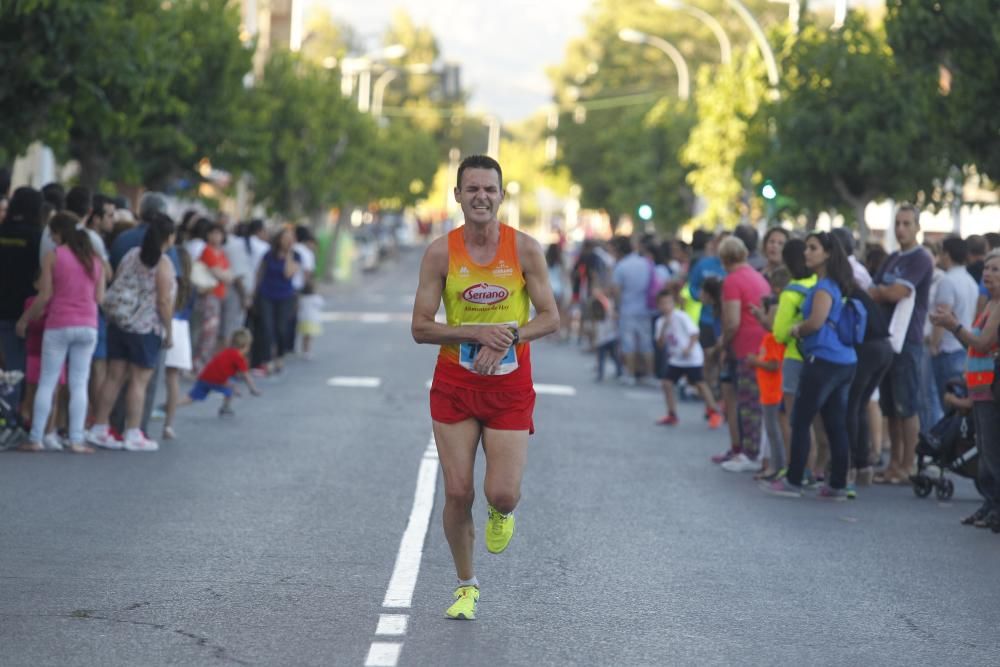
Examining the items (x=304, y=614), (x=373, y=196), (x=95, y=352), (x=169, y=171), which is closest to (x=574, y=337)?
(x=169, y=171)

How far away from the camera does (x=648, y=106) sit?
226 ft

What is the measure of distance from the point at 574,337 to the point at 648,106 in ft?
106

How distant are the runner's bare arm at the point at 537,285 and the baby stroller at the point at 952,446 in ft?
18.3

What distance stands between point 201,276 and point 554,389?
16.0ft

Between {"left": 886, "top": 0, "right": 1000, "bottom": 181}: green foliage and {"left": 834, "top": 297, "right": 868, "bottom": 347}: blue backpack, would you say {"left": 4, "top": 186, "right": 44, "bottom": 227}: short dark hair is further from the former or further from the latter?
{"left": 886, "top": 0, "right": 1000, "bottom": 181}: green foliage

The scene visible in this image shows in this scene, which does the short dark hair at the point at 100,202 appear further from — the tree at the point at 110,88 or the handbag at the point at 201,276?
the handbag at the point at 201,276

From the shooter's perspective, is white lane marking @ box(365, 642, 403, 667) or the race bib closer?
white lane marking @ box(365, 642, 403, 667)

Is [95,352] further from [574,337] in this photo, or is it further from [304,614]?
[574,337]

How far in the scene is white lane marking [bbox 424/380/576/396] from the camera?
22.8 m

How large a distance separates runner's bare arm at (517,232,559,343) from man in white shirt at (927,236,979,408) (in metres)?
6.86

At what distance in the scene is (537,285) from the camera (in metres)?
8.11

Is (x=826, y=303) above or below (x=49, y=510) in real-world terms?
above

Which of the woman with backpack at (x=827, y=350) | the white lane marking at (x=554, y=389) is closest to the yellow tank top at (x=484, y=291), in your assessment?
the woman with backpack at (x=827, y=350)

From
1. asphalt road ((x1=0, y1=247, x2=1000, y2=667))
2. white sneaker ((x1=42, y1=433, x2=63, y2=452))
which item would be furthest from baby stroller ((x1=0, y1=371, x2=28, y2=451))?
asphalt road ((x1=0, y1=247, x2=1000, y2=667))
